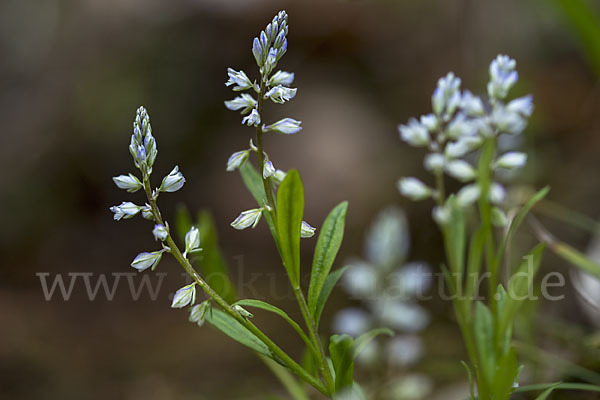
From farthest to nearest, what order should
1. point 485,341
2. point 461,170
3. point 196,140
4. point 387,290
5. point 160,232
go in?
point 196,140
point 387,290
point 461,170
point 485,341
point 160,232

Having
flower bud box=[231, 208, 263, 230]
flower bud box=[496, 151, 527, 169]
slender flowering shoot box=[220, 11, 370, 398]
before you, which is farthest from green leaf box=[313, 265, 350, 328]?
flower bud box=[496, 151, 527, 169]

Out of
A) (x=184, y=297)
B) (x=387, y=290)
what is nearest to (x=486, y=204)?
(x=184, y=297)

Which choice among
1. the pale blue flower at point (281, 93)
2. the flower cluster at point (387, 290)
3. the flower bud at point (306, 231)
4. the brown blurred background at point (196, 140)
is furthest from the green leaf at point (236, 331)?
the brown blurred background at point (196, 140)

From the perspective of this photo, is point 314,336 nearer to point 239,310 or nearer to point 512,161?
point 239,310

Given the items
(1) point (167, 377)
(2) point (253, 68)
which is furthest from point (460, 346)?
(2) point (253, 68)

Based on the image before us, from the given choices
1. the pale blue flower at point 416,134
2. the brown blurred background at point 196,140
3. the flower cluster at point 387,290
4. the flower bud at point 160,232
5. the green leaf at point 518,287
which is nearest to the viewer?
the flower bud at point 160,232

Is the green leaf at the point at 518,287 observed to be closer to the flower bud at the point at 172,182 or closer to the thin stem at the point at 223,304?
the thin stem at the point at 223,304

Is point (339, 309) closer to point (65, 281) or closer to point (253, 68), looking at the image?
point (65, 281)
